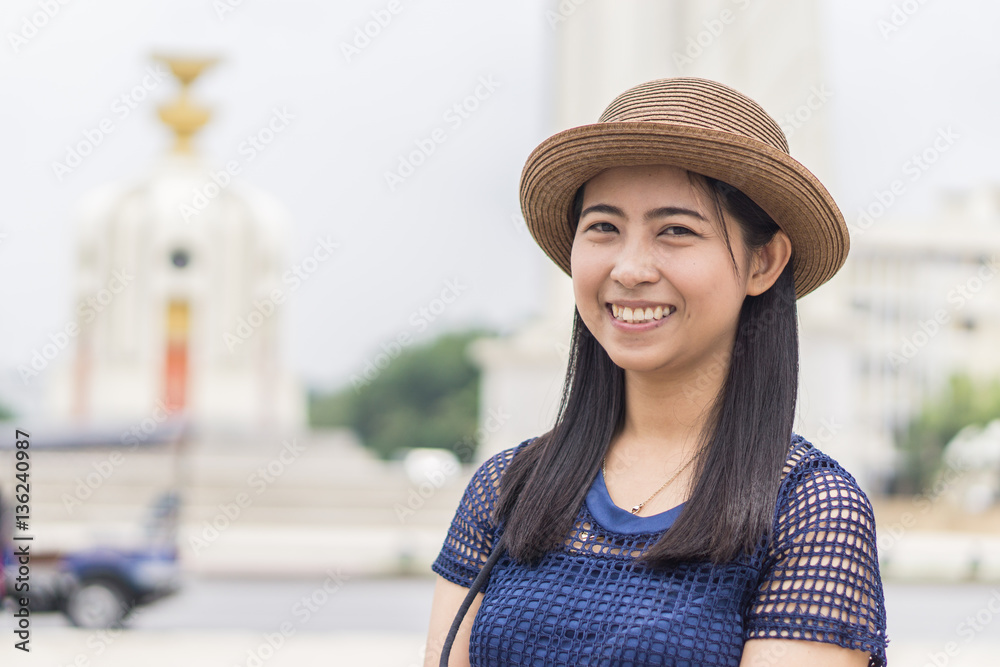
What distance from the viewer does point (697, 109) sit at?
1.63 m

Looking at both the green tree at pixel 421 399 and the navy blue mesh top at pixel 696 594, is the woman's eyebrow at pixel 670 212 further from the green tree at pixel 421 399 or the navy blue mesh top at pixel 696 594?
the green tree at pixel 421 399

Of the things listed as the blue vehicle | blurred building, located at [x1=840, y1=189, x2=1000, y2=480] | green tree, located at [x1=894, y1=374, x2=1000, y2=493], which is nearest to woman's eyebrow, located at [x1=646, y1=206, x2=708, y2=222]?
the blue vehicle

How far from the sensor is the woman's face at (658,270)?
5.31 ft

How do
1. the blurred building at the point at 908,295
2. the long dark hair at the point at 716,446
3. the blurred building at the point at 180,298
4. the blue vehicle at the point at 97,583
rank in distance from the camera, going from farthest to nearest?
the blurred building at the point at 908,295 < the blurred building at the point at 180,298 < the blue vehicle at the point at 97,583 < the long dark hair at the point at 716,446

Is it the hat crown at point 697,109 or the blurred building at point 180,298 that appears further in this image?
the blurred building at point 180,298

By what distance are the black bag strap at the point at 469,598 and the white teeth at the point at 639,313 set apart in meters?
0.41

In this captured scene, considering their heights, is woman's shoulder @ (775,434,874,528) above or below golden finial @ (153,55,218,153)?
below

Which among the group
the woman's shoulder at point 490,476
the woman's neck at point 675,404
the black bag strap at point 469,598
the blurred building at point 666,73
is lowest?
the black bag strap at point 469,598

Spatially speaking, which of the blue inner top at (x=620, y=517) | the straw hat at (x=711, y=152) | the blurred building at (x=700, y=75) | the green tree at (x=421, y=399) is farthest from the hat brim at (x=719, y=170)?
the green tree at (x=421, y=399)

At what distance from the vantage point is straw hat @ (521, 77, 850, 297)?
1580 millimetres

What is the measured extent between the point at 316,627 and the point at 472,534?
8519 millimetres

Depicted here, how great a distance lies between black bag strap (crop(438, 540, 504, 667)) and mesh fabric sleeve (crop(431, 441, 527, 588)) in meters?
0.03

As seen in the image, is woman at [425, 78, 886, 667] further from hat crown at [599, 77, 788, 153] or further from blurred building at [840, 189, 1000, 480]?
blurred building at [840, 189, 1000, 480]

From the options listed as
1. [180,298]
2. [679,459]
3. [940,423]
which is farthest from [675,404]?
[940,423]
